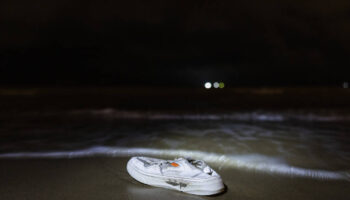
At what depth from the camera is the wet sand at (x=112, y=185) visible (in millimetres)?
2994

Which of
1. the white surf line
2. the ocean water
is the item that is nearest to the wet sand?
the white surf line

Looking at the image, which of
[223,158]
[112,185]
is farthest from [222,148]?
[112,185]

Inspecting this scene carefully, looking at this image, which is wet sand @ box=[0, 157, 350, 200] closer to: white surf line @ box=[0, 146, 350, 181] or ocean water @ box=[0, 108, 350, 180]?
white surf line @ box=[0, 146, 350, 181]

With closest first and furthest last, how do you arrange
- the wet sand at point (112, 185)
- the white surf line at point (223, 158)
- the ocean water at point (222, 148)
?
the wet sand at point (112, 185)
the white surf line at point (223, 158)
the ocean water at point (222, 148)

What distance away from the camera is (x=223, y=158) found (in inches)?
187

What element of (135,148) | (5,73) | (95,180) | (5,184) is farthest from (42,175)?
(5,73)

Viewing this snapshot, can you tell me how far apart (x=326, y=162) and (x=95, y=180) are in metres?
4.28

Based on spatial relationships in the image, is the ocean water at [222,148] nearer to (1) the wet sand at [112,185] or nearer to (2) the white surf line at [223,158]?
(2) the white surf line at [223,158]

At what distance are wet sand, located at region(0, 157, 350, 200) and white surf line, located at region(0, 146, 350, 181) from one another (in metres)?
0.26

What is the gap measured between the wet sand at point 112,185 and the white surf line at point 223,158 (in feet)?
0.86

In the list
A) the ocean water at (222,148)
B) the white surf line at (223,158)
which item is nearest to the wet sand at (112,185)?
the white surf line at (223,158)

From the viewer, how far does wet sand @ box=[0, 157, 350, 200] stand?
2.99m

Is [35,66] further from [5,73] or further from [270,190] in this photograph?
[270,190]

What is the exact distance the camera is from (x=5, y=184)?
3311 mm
